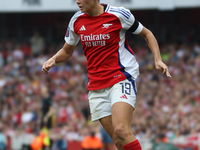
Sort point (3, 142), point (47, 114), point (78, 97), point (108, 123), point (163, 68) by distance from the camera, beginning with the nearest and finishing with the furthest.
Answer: point (163, 68) → point (108, 123) → point (47, 114) → point (3, 142) → point (78, 97)

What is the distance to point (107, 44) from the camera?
455 cm

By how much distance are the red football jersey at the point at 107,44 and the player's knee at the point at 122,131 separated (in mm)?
584

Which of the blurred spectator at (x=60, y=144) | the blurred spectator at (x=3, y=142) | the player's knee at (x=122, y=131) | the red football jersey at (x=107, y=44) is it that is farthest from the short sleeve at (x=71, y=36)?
the blurred spectator at (x=3, y=142)

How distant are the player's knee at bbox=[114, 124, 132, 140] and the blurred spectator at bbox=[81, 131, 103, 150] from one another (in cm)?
651

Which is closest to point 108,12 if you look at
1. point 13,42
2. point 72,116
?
point 72,116

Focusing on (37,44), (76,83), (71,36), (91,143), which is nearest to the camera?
(71,36)

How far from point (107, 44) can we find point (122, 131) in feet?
3.58

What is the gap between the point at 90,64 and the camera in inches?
186

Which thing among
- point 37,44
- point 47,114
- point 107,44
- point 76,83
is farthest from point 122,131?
point 37,44

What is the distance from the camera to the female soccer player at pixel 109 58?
448 cm

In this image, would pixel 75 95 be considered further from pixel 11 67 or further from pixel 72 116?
pixel 11 67

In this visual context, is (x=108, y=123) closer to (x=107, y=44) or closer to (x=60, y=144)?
(x=107, y=44)

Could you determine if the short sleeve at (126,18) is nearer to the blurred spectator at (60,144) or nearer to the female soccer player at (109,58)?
the female soccer player at (109,58)

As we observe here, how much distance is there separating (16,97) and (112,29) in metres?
9.66
